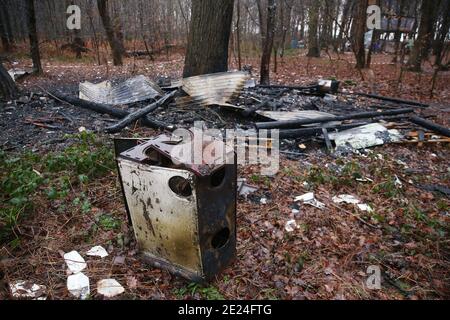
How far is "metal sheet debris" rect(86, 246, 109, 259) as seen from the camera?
253 centimetres

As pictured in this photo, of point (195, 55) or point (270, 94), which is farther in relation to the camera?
point (270, 94)

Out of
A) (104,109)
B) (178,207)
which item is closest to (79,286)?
(178,207)

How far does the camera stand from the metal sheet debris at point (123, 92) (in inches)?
245

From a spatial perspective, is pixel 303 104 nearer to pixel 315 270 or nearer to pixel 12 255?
pixel 315 270

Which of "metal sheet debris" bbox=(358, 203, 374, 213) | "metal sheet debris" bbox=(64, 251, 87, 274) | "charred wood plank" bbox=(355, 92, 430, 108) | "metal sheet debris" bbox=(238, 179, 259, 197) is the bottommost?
"metal sheet debris" bbox=(358, 203, 374, 213)

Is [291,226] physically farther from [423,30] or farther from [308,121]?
[423,30]

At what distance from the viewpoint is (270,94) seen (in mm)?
7020

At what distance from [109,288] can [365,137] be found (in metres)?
4.33

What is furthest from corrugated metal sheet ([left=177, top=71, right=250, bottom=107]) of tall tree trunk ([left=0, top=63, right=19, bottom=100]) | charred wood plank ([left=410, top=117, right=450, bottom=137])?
tall tree trunk ([left=0, top=63, right=19, bottom=100])

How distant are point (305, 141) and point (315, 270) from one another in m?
2.79

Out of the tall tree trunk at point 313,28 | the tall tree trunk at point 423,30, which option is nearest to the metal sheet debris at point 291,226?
the tall tree trunk at point 423,30

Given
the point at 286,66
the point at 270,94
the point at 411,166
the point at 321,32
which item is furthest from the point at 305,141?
the point at 321,32

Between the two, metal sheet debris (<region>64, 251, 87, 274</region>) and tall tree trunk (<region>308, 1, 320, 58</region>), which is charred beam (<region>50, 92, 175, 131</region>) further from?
tall tree trunk (<region>308, 1, 320, 58</region>)

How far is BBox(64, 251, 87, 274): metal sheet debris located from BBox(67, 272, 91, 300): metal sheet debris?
0.19 ft
